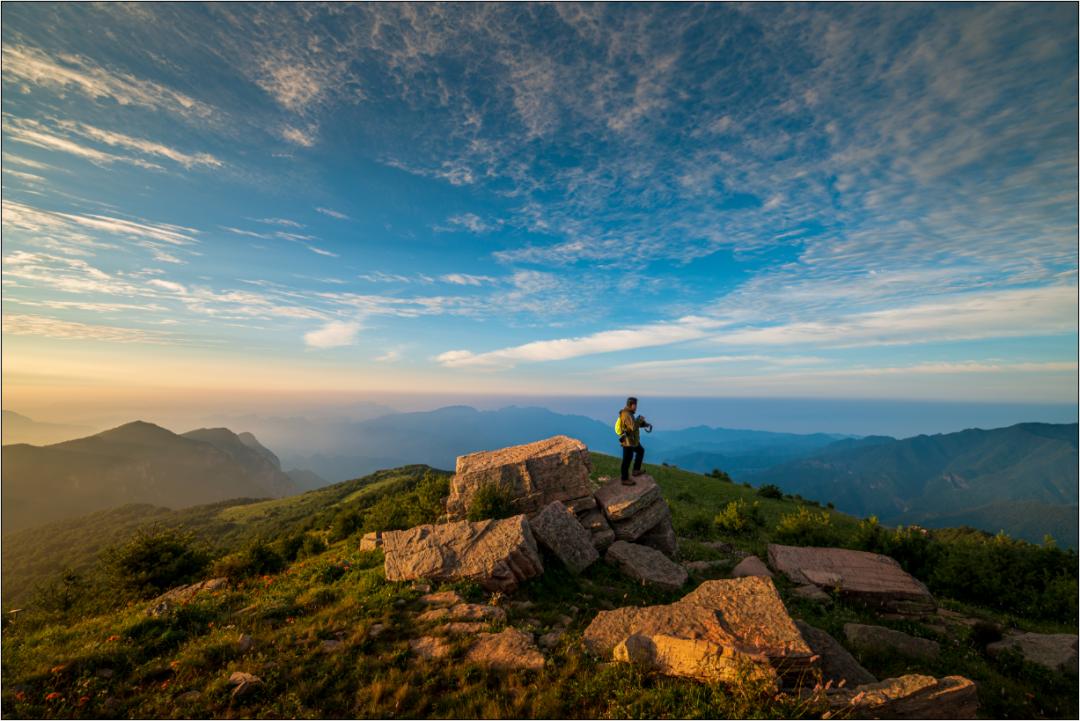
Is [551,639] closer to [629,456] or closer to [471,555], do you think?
[471,555]

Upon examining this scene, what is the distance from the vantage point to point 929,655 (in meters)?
10.8

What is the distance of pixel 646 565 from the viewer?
15719 mm

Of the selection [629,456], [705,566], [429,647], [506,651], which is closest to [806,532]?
[705,566]

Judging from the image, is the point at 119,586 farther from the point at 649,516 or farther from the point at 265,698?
the point at 649,516

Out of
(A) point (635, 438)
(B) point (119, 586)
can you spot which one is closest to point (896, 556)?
(A) point (635, 438)

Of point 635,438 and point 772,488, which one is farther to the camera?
point 772,488

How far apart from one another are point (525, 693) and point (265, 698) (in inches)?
202

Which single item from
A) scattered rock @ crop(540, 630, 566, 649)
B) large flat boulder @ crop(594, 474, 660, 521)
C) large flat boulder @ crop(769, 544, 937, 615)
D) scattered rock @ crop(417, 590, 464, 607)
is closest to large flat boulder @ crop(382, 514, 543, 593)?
scattered rock @ crop(417, 590, 464, 607)

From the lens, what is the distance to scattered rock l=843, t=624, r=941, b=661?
1080cm

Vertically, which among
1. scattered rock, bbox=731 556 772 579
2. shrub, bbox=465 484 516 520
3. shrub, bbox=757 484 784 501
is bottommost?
shrub, bbox=757 484 784 501

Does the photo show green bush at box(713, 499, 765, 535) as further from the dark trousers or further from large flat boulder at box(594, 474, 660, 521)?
the dark trousers

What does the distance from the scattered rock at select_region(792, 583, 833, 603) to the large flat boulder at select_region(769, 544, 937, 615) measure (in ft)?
1.12

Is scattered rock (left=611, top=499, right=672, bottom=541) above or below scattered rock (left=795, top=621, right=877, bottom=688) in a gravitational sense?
above

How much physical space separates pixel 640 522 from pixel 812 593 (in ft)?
21.7
